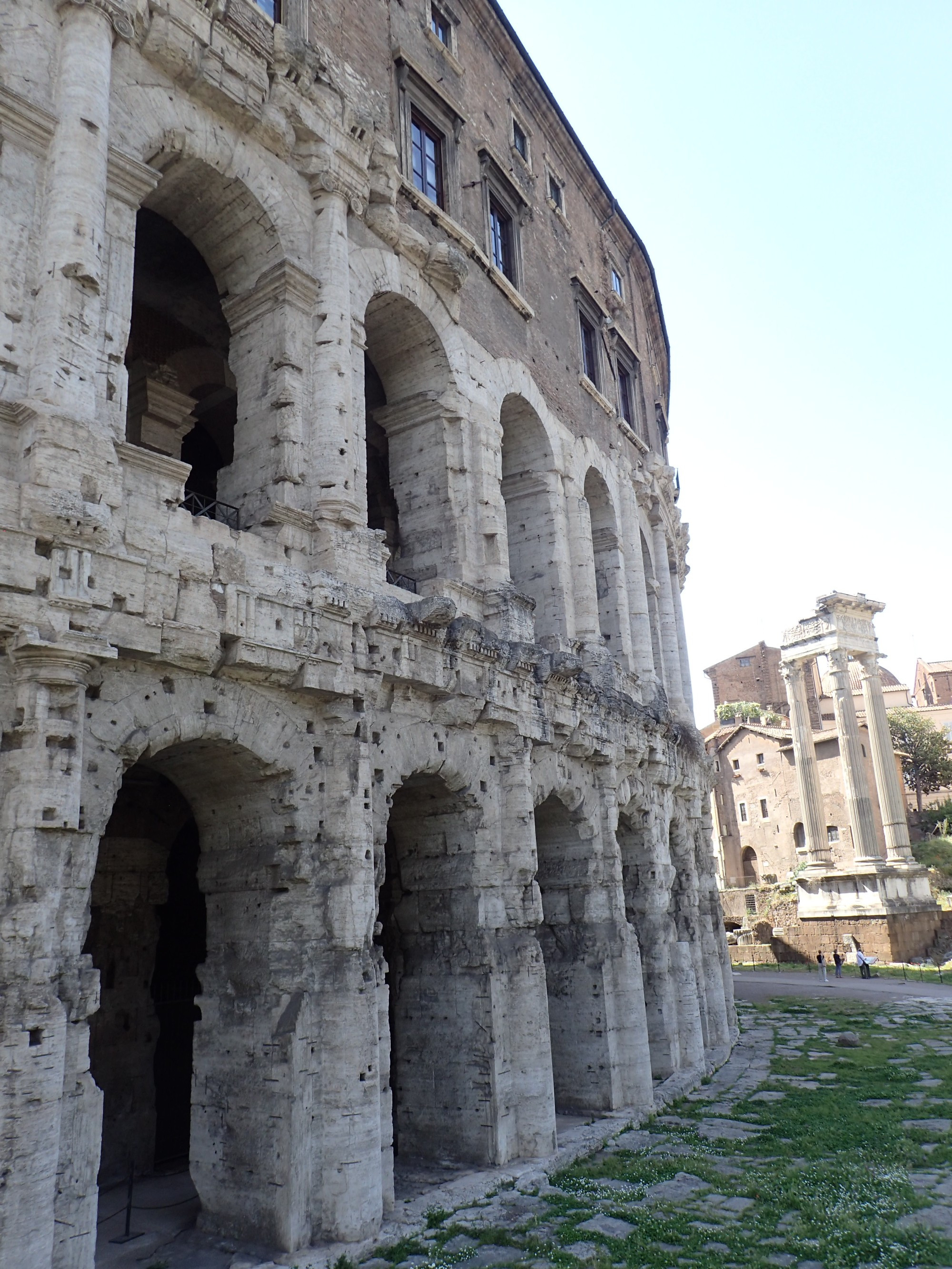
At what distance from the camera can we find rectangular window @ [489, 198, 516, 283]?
44.8 ft

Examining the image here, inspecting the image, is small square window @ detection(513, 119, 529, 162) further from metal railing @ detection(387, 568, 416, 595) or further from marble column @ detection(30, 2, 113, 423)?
marble column @ detection(30, 2, 113, 423)

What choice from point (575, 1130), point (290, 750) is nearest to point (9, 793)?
point (290, 750)

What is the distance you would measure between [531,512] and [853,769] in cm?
2698

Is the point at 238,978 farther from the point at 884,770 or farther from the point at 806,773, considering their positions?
the point at 884,770

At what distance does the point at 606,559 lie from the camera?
53.0 ft

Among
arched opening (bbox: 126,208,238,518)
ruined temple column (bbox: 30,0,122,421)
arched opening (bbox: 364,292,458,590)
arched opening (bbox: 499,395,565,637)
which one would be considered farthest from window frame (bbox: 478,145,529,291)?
ruined temple column (bbox: 30,0,122,421)

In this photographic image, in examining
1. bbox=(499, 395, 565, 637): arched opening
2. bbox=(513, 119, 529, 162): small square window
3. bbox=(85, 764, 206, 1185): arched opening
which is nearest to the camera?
bbox=(85, 764, 206, 1185): arched opening

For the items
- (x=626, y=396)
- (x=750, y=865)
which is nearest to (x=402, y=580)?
(x=626, y=396)

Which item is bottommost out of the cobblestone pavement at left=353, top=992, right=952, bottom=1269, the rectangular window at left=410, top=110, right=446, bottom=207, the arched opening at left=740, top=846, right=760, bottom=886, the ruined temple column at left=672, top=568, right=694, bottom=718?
the cobblestone pavement at left=353, top=992, right=952, bottom=1269

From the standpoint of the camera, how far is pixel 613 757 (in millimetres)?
12539

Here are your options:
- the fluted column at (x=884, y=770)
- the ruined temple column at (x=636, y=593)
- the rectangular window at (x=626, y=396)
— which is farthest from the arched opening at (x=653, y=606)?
the fluted column at (x=884, y=770)

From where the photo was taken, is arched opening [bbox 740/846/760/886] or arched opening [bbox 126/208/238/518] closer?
arched opening [bbox 126/208/238/518]

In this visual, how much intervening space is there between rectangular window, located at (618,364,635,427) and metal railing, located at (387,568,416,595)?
30.2 ft

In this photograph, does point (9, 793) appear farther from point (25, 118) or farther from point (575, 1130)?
point (575, 1130)
